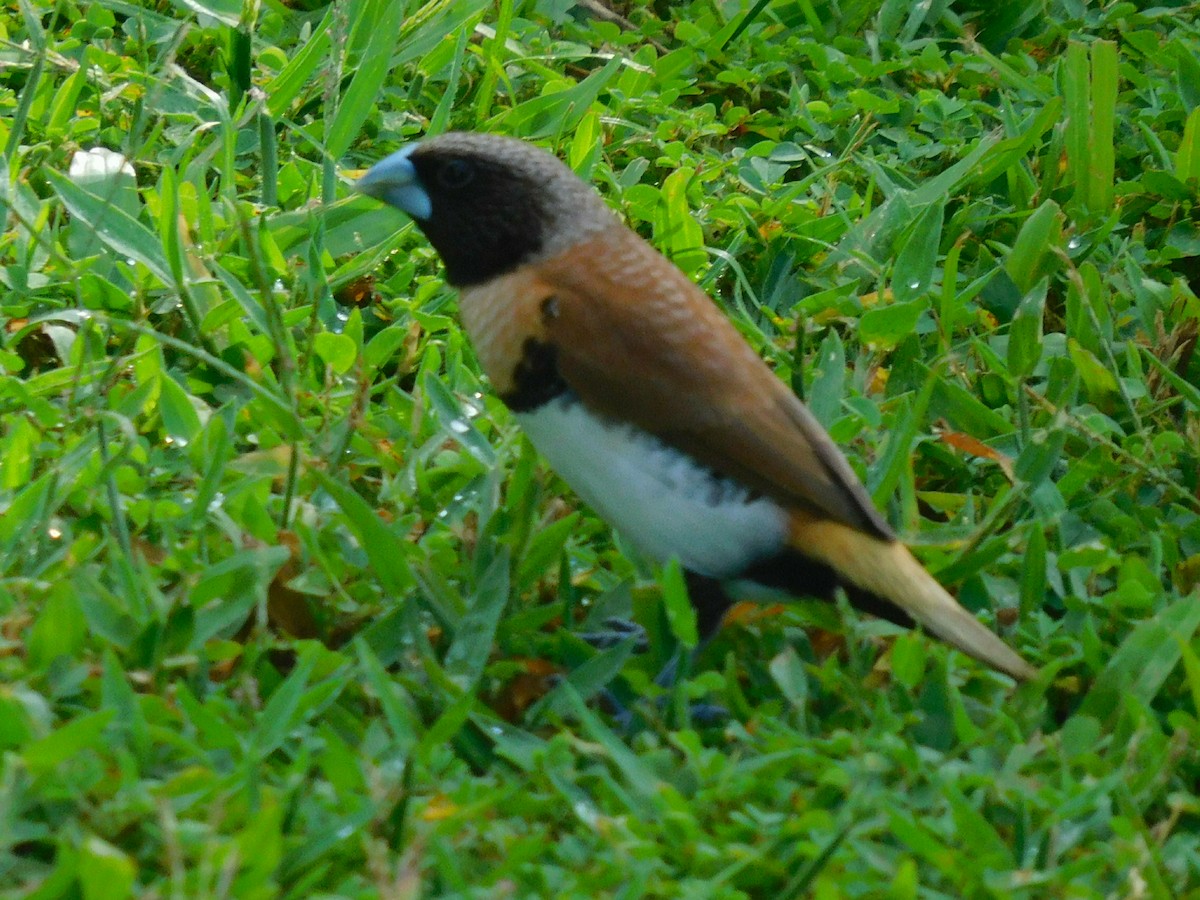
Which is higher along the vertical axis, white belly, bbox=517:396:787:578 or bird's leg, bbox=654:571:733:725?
white belly, bbox=517:396:787:578

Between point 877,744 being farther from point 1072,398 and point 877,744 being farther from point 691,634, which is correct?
point 1072,398

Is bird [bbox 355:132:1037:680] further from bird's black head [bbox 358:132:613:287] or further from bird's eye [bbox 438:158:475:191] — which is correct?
bird's eye [bbox 438:158:475:191]

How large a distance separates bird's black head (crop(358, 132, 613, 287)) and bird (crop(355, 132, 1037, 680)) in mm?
159

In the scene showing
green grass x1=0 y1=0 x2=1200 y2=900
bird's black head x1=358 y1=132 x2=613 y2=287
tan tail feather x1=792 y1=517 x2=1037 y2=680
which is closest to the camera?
green grass x1=0 y1=0 x2=1200 y2=900

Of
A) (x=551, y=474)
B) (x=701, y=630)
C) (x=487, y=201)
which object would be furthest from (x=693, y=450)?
(x=487, y=201)

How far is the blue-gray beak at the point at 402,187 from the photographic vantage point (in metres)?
3.78

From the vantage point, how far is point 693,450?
3.34 m

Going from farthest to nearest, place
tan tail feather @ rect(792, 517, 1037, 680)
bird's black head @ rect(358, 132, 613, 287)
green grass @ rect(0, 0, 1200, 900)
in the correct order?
bird's black head @ rect(358, 132, 613, 287), tan tail feather @ rect(792, 517, 1037, 680), green grass @ rect(0, 0, 1200, 900)

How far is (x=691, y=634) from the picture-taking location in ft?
10.4

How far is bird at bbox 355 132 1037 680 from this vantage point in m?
3.32

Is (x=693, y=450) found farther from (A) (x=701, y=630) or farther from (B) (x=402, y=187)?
(B) (x=402, y=187)

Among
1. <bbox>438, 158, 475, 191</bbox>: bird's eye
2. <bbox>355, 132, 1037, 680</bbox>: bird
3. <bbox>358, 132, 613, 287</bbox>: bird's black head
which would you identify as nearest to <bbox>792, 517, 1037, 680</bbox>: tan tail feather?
<bbox>355, 132, 1037, 680</bbox>: bird

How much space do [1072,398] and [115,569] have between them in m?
2.40

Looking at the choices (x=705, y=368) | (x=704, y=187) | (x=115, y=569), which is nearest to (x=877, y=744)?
(x=705, y=368)
